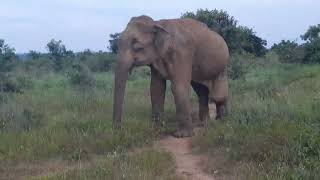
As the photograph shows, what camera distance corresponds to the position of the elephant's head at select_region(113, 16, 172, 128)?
10289 mm

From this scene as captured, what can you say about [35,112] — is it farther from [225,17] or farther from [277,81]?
[225,17]

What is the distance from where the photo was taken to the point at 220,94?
11930 mm

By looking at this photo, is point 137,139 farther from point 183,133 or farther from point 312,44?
point 312,44

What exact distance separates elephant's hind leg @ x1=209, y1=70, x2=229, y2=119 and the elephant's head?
1.74 m

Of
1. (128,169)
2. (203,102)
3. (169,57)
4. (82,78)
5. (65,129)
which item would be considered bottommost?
(128,169)

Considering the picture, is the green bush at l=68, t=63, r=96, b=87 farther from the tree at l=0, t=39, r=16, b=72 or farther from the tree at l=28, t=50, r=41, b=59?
the tree at l=28, t=50, r=41, b=59

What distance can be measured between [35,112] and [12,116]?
85 cm

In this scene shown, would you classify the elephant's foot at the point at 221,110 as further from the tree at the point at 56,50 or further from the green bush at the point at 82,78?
the tree at the point at 56,50

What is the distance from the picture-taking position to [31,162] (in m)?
8.50

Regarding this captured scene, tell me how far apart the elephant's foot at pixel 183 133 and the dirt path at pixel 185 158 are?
112mm

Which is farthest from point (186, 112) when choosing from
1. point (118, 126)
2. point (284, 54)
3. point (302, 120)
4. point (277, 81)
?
point (284, 54)

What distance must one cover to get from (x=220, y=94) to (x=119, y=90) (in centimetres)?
272

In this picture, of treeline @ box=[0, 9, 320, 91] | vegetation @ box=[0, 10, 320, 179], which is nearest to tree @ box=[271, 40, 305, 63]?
treeline @ box=[0, 9, 320, 91]

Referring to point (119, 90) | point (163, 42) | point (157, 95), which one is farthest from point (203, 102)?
point (119, 90)
